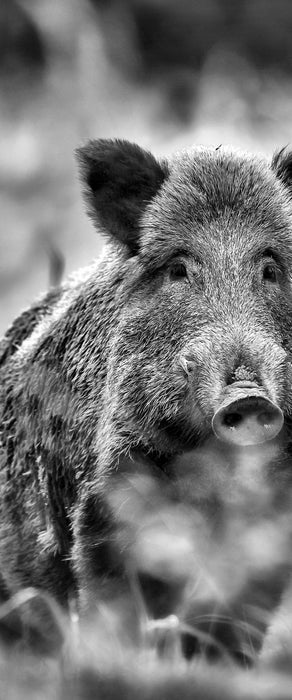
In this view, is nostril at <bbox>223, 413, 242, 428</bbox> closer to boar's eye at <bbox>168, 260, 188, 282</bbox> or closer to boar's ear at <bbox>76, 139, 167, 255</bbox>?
boar's eye at <bbox>168, 260, 188, 282</bbox>

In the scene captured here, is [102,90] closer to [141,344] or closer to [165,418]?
[141,344]

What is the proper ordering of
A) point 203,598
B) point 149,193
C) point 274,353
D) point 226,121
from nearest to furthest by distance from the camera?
point 203,598 → point 274,353 → point 149,193 → point 226,121

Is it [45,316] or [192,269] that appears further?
[45,316]

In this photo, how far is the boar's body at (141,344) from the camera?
3.89m

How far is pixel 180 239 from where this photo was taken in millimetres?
4199

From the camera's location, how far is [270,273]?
4148 millimetres

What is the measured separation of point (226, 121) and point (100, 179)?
141 inches

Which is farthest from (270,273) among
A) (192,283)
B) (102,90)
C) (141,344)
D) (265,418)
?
(102,90)

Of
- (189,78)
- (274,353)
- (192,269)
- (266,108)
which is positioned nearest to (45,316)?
(192,269)

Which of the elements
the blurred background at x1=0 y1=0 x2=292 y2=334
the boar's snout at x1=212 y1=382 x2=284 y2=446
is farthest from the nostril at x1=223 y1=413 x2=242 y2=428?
the blurred background at x1=0 y1=0 x2=292 y2=334

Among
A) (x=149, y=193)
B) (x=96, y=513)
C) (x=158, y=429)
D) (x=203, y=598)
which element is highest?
(x=149, y=193)

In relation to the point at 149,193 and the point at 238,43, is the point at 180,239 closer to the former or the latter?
the point at 149,193

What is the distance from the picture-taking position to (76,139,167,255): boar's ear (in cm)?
439

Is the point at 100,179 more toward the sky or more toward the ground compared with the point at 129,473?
more toward the sky
